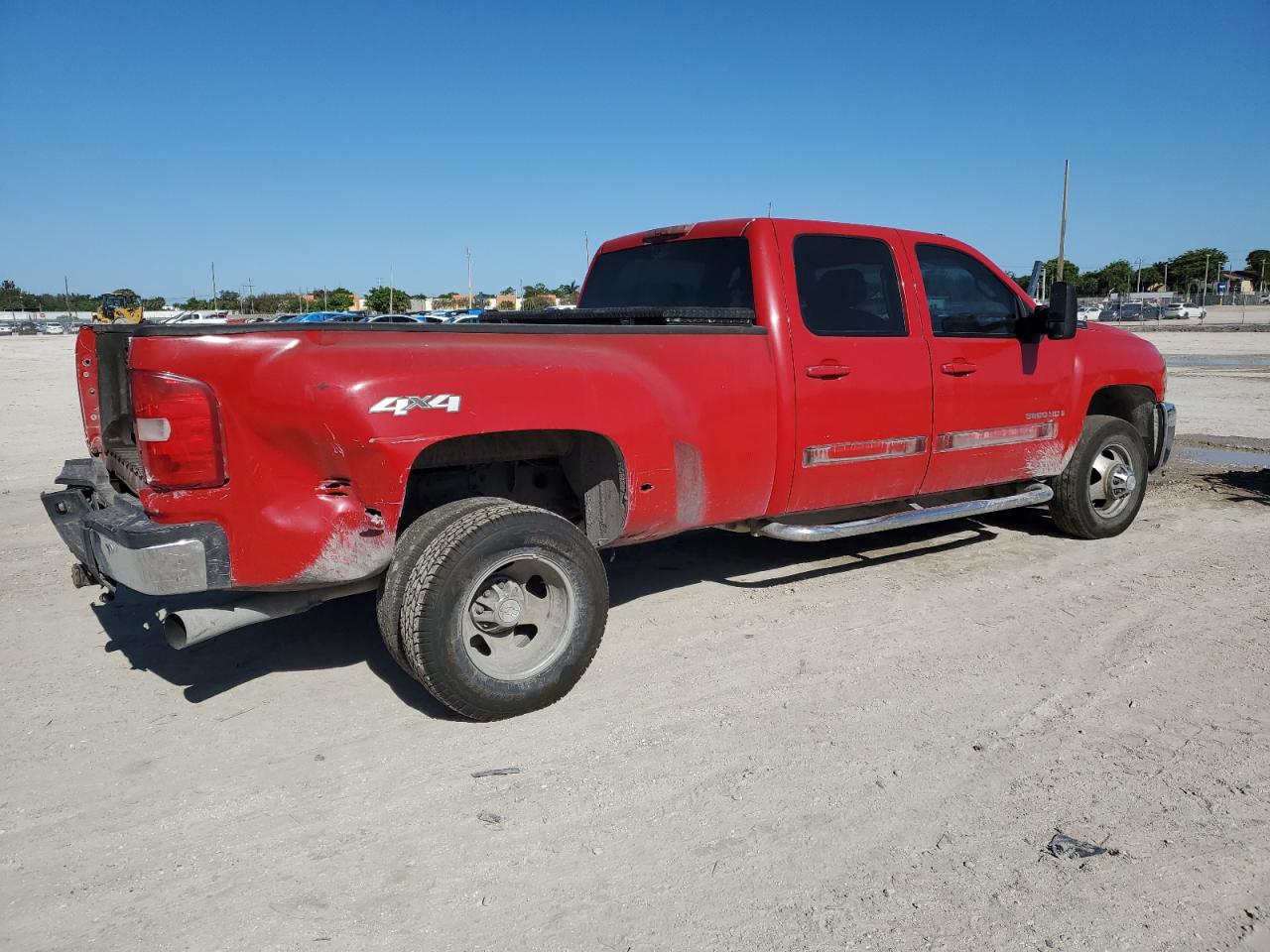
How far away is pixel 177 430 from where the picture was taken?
3.16 metres

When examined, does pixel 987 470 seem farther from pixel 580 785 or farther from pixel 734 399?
pixel 580 785

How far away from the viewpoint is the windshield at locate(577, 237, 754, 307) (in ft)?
15.8

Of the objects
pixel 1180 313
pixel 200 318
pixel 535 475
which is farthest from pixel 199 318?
pixel 1180 313

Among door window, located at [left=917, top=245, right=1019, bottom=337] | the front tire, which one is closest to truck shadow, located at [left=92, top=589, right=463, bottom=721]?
the front tire

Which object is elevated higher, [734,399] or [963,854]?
[734,399]

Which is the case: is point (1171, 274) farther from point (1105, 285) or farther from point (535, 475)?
point (535, 475)

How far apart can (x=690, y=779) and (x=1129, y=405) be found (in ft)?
16.5

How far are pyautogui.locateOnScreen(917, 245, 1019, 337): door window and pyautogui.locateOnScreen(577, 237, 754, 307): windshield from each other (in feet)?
3.86

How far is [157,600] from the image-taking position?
16.9 ft

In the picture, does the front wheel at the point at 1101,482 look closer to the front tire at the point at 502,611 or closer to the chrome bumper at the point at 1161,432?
the chrome bumper at the point at 1161,432

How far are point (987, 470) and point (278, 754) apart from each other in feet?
13.5

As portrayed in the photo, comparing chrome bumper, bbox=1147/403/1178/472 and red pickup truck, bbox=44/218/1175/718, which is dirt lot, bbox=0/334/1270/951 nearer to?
red pickup truck, bbox=44/218/1175/718

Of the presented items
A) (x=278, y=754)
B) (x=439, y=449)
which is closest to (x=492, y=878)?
(x=278, y=754)

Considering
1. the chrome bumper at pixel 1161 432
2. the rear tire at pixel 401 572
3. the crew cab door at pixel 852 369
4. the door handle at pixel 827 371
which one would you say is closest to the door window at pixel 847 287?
the crew cab door at pixel 852 369
